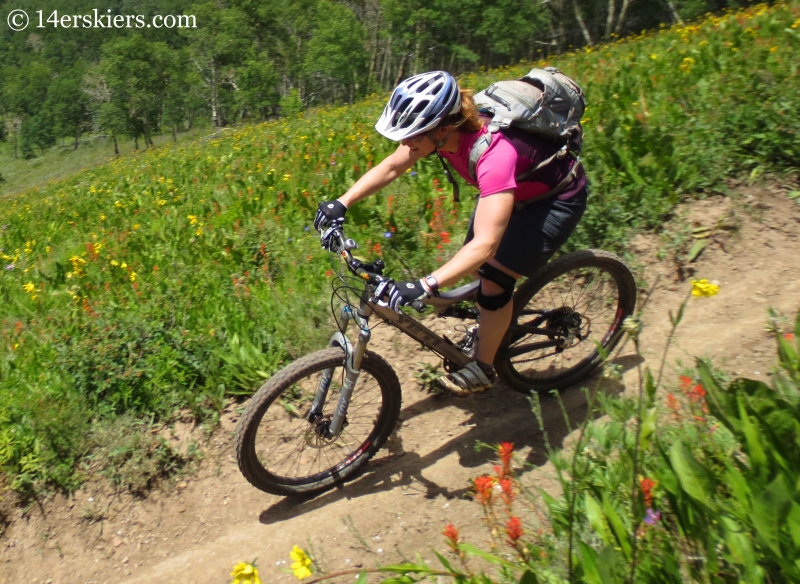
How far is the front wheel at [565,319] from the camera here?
13.5 feet

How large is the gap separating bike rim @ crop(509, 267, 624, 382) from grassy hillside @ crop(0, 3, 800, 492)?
79cm

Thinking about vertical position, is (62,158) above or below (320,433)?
below

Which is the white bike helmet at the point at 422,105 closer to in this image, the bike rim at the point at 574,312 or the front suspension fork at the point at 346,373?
the front suspension fork at the point at 346,373

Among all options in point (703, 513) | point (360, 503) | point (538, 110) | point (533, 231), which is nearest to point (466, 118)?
point (538, 110)

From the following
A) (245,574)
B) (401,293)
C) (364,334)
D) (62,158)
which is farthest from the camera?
(62,158)

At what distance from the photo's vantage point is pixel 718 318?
470cm

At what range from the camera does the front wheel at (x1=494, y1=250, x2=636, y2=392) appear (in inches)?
162

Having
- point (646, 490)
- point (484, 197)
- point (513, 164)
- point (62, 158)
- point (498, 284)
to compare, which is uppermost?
point (513, 164)

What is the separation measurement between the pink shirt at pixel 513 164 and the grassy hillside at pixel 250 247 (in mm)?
1332

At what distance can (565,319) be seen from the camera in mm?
4336

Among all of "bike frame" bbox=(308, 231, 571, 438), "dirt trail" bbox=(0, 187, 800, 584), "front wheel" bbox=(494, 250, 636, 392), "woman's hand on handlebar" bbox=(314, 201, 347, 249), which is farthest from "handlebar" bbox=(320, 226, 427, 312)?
"dirt trail" bbox=(0, 187, 800, 584)

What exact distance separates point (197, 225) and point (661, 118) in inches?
198

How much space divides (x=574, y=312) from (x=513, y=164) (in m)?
1.65

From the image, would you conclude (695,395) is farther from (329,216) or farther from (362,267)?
(329,216)
